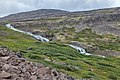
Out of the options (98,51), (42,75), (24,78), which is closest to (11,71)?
(24,78)

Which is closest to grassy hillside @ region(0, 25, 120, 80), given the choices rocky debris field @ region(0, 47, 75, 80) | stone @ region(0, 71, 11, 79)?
rocky debris field @ region(0, 47, 75, 80)

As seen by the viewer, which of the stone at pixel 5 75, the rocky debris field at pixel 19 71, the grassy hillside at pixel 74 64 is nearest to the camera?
the stone at pixel 5 75

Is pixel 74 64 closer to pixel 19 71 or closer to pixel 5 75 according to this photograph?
pixel 19 71

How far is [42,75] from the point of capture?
37.8m

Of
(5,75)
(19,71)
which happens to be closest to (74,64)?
(19,71)

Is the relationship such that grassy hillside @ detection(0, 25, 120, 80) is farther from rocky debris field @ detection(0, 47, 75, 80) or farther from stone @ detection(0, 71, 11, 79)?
stone @ detection(0, 71, 11, 79)

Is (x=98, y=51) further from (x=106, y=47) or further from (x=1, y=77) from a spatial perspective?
(x=1, y=77)

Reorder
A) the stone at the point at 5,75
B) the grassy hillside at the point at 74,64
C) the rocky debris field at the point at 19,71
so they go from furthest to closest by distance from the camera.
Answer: the grassy hillside at the point at 74,64, the rocky debris field at the point at 19,71, the stone at the point at 5,75

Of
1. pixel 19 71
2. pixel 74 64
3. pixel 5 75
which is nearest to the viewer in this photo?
pixel 5 75

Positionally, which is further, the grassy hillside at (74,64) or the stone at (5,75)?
the grassy hillside at (74,64)

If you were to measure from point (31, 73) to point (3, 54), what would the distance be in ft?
15.7

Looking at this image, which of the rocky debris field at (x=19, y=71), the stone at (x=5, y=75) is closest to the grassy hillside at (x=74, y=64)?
the rocky debris field at (x=19, y=71)

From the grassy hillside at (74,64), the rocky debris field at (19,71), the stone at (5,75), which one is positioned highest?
the grassy hillside at (74,64)

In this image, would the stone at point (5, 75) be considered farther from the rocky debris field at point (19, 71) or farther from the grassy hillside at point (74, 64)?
the grassy hillside at point (74, 64)
